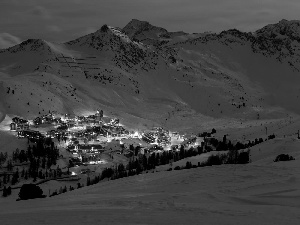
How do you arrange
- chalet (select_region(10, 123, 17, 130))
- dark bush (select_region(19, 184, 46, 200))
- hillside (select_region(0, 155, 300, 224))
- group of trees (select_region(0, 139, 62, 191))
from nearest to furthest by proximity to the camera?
hillside (select_region(0, 155, 300, 224)) < dark bush (select_region(19, 184, 46, 200)) < group of trees (select_region(0, 139, 62, 191)) < chalet (select_region(10, 123, 17, 130))

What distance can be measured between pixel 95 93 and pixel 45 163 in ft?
333

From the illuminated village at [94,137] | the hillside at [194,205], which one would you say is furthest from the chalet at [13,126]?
the hillside at [194,205]

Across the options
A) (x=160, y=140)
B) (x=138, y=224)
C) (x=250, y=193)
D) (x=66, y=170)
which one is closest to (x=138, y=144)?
→ (x=160, y=140)

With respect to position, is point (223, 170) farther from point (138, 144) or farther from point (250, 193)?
point (138, 144)

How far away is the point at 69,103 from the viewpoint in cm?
16550

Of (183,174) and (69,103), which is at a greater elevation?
(69,103)

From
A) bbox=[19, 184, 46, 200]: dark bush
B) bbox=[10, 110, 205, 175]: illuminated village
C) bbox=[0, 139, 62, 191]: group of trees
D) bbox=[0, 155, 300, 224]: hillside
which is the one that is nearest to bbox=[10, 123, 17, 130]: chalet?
bbox=[10, 110, 205, 175]: illuminated village

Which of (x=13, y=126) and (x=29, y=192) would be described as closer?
(x=29, y=192)

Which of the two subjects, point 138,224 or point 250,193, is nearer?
point 138,224


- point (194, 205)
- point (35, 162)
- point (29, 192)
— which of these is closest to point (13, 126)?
point (35, 162)

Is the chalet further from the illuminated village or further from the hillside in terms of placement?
the hillside

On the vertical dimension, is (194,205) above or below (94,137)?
below

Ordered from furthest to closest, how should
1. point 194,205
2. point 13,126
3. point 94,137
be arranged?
point 94,137 < point 13,126 < point 194,205

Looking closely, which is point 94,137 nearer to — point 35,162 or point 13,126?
point 13,126
